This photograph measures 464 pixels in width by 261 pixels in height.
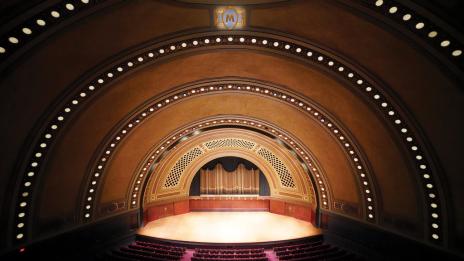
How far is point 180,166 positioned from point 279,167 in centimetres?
616

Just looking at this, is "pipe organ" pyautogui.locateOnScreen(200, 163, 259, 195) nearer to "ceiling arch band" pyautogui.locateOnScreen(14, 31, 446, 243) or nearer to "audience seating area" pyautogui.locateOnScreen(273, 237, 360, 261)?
"audience seating area" pyautogui.locateOnScreen(273, 237, 360, 261)

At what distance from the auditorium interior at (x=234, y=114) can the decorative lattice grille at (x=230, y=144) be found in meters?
3.58

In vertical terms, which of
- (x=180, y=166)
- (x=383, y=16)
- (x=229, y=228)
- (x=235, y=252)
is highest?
(x=383, y=16)

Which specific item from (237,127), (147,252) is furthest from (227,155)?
(147,252)

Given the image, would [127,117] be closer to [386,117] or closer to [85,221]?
[85,221]

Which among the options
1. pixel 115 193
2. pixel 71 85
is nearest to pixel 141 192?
pixel 115 193

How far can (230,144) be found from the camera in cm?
1775

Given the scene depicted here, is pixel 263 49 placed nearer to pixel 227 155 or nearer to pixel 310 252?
pixel 310 252

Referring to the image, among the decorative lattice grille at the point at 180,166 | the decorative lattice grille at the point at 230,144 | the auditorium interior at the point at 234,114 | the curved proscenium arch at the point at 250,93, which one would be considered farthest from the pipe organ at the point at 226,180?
the curved proscenium arch at the point at 250,93

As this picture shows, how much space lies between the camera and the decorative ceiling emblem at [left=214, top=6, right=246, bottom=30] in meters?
6.25

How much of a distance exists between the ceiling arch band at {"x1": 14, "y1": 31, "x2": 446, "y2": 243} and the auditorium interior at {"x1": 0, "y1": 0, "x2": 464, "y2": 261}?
37 millimetres

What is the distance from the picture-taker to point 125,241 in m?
12.7

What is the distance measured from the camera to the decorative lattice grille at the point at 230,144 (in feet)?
57.2

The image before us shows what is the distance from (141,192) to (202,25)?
984 centimetres
